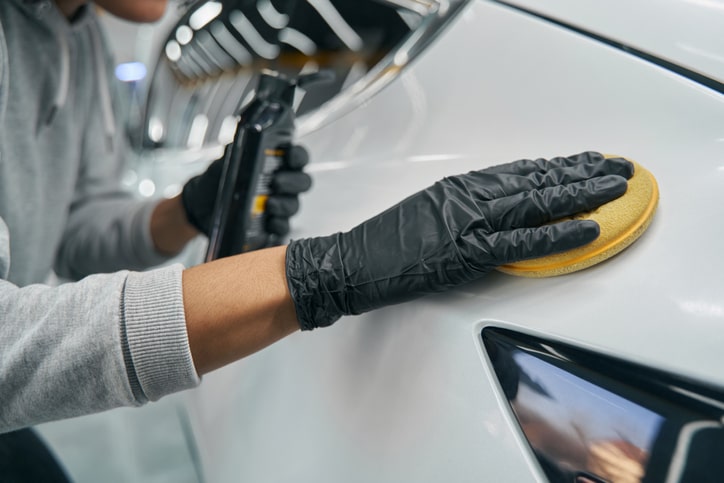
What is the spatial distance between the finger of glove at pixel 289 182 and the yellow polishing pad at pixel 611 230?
52 centimetres

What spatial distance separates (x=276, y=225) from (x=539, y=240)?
564 mm

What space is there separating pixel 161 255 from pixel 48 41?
54 centimetres

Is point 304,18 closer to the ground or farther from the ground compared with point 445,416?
farther from the ground

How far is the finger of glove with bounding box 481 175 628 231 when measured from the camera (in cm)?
60

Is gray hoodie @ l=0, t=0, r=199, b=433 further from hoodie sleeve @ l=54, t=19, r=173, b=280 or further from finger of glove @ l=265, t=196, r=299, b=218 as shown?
finger of glove @ l=265, t=196, r=299, b=218

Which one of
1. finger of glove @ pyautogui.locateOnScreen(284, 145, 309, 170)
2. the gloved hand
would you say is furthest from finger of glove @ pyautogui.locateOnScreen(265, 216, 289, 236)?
finger of glove @ pyautogui.locateOnScreen(284, 145, 309, 170)

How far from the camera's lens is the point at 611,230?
0.57 metres

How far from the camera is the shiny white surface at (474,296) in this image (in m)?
0.53

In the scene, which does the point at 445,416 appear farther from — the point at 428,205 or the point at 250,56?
the point at 250,56

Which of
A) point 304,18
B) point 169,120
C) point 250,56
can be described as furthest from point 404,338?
point 169,120

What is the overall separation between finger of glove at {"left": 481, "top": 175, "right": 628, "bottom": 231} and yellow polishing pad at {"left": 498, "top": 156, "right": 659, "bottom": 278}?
0.04 ft

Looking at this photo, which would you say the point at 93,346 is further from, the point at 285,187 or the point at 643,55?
the point at 643,55

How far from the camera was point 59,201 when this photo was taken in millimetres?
1233

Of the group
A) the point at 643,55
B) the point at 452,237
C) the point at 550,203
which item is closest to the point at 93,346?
the point at 452,237
